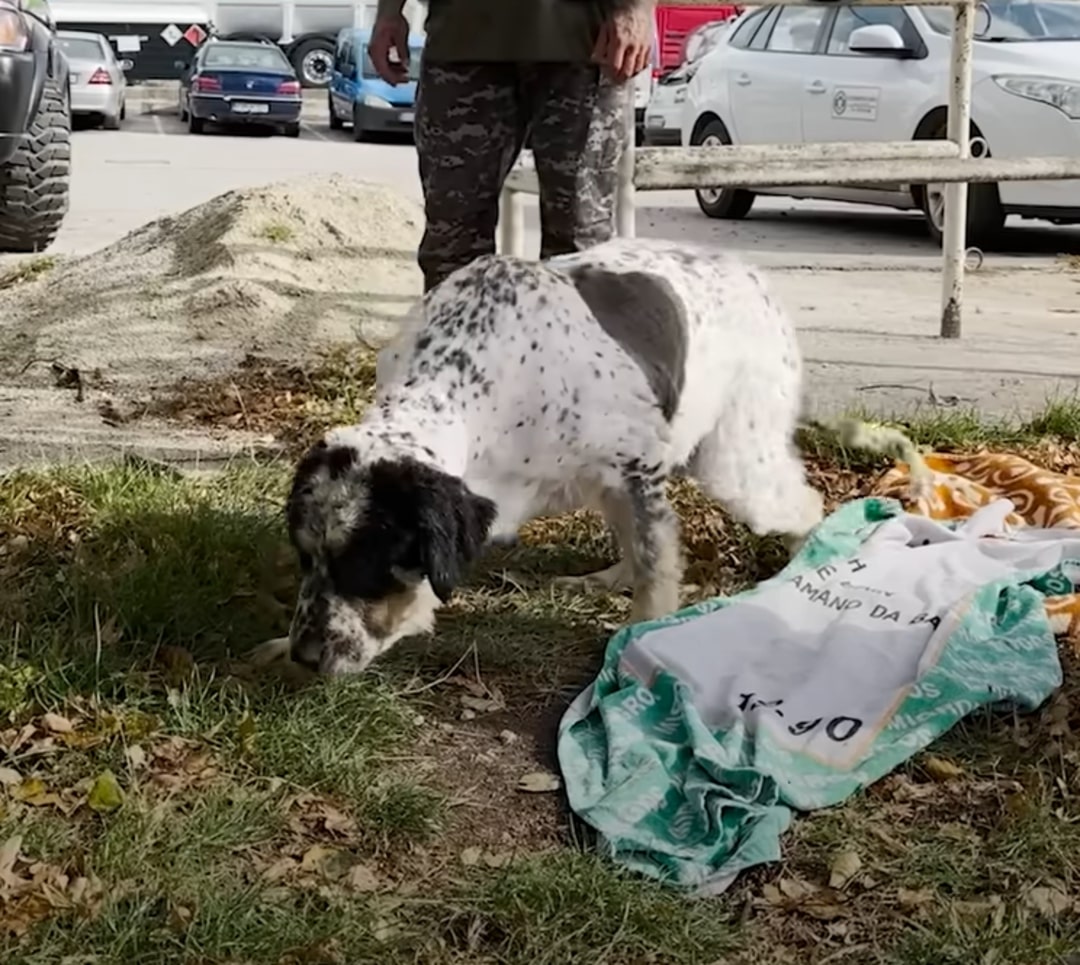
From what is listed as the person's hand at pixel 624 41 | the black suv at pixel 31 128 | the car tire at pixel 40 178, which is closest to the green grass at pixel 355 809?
the person's hand at pixel 624 41

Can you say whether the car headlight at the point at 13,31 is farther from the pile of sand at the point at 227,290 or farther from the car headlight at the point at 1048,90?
the car headlight at the point at 1048,90

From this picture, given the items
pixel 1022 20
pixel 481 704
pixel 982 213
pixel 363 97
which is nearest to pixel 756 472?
pixel 481 704

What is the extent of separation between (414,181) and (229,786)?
14.8m

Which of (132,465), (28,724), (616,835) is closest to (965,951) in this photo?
(616,835)

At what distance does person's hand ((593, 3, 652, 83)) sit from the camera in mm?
4637

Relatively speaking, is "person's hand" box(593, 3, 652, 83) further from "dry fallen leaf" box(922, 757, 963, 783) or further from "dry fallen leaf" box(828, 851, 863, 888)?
"dry fallen leaf" box(828, 851, 863, 888)

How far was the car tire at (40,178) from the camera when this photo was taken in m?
8.59

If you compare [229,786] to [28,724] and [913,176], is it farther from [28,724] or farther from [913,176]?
[913,176]

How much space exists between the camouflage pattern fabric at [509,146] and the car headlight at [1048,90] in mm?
7063

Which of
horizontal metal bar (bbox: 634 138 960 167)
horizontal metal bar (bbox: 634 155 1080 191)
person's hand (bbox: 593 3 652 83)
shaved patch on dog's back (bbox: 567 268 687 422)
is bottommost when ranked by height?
shaved patch on dog's back (bbox: 567 268 687 422)

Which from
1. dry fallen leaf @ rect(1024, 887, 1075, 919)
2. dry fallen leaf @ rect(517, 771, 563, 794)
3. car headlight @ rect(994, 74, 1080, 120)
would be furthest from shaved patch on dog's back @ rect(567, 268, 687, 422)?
car headlight @ rect(994, 74, 1080, 120)

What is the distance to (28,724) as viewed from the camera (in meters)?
3.67

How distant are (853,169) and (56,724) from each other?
4758mm

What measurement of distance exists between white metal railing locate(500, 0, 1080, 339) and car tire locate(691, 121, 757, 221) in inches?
253
